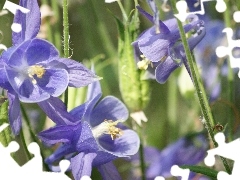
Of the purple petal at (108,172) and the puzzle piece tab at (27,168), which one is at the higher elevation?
the puzzle piece tab at (27,168)

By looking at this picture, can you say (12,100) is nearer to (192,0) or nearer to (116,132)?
(116,132)

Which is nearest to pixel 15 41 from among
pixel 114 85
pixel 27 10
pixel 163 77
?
pixel 27 10

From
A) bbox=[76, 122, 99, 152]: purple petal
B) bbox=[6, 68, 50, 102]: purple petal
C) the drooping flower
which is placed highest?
bbox=[6, 68, 50, 102]: purple petal

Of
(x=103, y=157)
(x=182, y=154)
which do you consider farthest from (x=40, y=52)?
(x=182, y=154)

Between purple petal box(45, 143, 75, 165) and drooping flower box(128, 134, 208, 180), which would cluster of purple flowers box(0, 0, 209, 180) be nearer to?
purple petal box(45, 143, 75, 165)

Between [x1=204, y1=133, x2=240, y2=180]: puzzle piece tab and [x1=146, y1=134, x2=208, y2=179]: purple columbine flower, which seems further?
[x1=146, y1=134, x2=208, y2=179]: purple columbine flower

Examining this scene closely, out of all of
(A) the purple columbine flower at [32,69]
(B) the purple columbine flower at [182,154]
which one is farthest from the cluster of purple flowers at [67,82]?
(B) the purple columbine flower at [182,154]

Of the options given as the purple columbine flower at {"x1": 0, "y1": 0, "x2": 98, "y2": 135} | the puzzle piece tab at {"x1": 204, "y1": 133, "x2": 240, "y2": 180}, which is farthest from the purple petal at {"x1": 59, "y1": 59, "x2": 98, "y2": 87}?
the puzzle piece tab at {"x1": 204, "y1": 133, "x2": 240, "y2": 180}

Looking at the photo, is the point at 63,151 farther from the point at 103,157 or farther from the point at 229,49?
the point at 229,49
